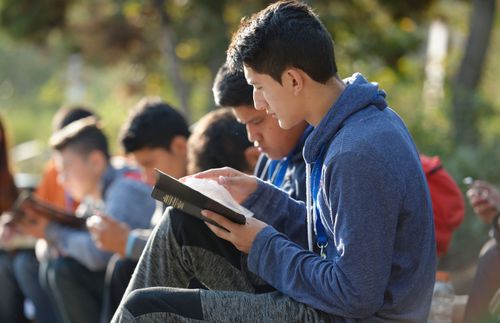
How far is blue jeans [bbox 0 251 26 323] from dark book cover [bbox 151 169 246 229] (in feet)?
10.2

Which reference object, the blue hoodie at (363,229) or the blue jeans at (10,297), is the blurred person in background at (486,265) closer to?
the blue hoodie at (363,229)

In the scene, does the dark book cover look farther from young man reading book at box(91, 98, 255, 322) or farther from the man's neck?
young man reading book at box(91, 98, 255, 322)

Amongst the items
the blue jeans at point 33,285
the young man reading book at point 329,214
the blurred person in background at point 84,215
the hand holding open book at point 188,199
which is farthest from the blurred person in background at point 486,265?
the blue jeans at point 33,285

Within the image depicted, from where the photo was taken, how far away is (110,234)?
456 cm

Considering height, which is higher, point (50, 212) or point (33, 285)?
point (50, 212)

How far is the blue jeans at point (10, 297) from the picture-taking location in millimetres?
5727

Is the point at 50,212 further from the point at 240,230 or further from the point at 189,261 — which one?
the point at 240,230

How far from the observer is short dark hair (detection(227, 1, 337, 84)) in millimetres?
2895

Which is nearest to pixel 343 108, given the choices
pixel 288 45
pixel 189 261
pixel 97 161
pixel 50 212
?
pixel 288 45

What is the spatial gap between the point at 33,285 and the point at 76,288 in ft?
2.35

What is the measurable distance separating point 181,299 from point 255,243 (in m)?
0.30

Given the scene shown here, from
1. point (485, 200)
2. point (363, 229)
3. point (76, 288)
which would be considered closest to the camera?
point (363, 229)

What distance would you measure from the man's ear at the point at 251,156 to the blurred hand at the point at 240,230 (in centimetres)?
122

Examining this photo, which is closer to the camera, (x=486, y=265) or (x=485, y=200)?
(x=486, y=265)
